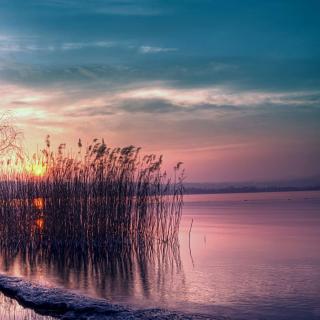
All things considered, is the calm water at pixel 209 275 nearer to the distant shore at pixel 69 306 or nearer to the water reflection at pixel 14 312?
the water reflection at pixel 14 312

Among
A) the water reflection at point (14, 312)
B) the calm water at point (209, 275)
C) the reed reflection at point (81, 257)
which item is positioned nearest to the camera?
the water reflection at point (14, 312)

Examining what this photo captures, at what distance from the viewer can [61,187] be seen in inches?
379

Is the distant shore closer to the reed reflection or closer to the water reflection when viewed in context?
the water reflection

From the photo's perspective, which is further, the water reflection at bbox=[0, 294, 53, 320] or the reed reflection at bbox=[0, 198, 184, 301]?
the reed reflection at bbox=[0, 198, 184, 301]

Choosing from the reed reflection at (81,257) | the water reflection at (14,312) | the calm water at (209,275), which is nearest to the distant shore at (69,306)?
the water reflection at (14,312)

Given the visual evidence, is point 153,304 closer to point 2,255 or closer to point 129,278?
point 129,278

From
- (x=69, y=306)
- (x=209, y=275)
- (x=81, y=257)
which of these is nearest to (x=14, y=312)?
(x=69, y=306)

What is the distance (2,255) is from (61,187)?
161 centimetres

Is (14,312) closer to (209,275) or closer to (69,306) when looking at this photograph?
(69,306)

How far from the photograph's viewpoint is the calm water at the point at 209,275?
207 inches

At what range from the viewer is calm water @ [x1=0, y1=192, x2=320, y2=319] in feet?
17.2

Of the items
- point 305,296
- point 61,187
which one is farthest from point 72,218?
point 305,296

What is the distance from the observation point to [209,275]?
6980mm

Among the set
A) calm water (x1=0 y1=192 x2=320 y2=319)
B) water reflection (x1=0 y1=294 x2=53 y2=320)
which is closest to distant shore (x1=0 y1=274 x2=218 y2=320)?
water reflection (x1=0 y1=294 x2=53 y2=320)
